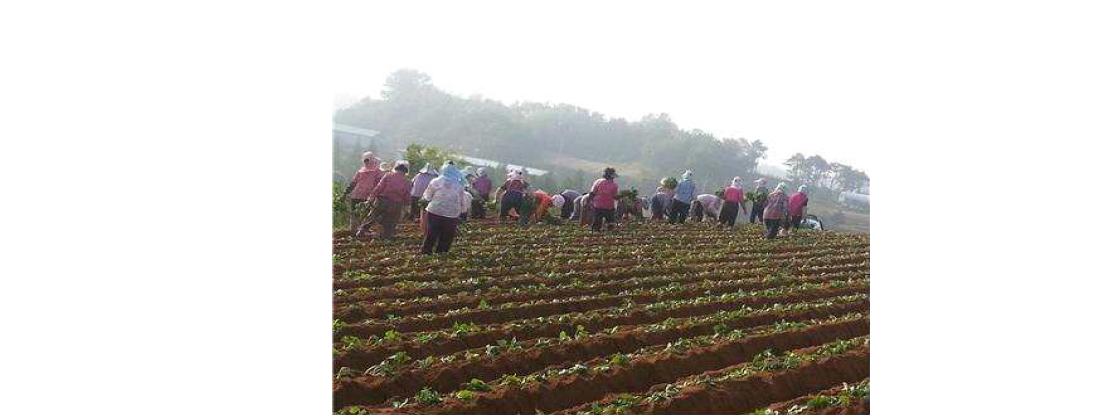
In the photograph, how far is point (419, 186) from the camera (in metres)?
9.46

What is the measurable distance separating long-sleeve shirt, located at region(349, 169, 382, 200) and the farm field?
1.28ft

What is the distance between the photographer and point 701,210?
41.8ft

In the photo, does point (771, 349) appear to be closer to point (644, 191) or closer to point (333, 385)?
point (333, 385)

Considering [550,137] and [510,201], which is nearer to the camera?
[550,137]

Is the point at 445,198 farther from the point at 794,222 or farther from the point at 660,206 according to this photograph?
the point at 660,206

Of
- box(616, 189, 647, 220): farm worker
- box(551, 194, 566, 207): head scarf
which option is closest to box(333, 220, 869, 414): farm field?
box(551, 194, 566, 207): head scarf

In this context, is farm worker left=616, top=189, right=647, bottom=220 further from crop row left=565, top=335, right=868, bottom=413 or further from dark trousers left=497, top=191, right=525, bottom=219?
crop row left=565, top=335, right=868, bottom=413

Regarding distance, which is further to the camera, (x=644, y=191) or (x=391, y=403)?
(x=644, y=191)

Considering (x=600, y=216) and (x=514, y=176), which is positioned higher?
(x=514, y=176)

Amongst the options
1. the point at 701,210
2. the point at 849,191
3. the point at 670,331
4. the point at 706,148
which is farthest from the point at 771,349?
the point at 701,210

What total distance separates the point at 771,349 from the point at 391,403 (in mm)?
2252

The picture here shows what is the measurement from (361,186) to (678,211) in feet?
13.9

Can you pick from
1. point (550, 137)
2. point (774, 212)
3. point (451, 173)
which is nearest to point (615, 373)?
point (550, 137)

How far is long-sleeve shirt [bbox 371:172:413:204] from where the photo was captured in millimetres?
9227
